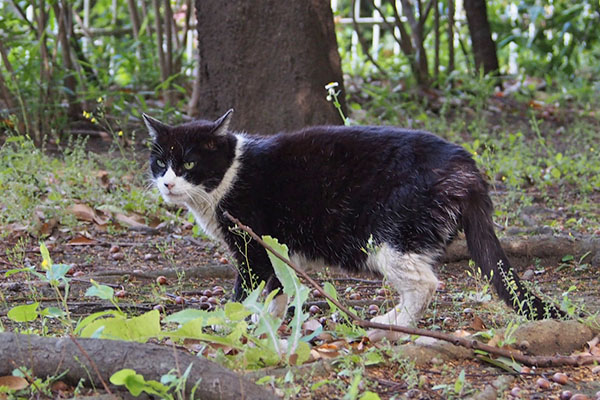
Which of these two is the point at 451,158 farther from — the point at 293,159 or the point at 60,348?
the point at 60,348

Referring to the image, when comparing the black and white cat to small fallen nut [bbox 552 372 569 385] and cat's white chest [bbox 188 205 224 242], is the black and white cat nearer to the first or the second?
cat's white chest [bbox 188 205 224 242]

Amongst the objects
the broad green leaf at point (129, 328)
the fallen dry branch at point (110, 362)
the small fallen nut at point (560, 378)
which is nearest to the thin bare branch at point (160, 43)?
the broad green leaf at point (129, 328)

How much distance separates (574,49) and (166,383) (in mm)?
9945

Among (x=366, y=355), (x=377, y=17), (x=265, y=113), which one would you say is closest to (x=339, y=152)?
(x=366, y=355)

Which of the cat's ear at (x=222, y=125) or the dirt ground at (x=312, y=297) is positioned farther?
the cat's ear at (x=222, y=125)

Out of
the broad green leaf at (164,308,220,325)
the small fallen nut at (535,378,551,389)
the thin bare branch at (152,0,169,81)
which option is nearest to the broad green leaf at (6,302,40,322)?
the broad green leaf at (164,308,220,325)

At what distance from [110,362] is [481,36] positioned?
27.0ft

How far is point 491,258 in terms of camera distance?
3.36 m

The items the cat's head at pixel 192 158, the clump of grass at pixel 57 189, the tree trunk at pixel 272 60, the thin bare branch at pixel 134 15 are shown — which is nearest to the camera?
the cat's head at pixel 192 158

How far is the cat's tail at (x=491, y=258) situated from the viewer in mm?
3186

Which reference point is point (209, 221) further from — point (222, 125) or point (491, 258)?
point (491, 258)

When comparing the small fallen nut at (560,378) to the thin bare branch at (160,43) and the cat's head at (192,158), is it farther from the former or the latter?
the thin bare branch at (160,43)

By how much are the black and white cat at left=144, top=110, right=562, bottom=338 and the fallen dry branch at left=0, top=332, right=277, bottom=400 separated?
1.06 metres

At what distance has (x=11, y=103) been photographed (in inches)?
271
